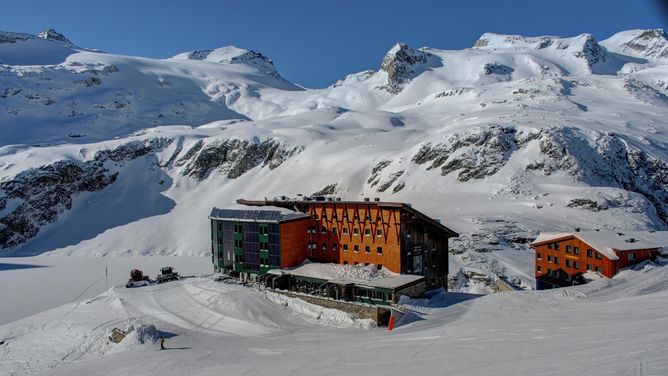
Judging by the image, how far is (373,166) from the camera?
91.9 m

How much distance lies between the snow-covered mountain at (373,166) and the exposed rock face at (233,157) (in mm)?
340

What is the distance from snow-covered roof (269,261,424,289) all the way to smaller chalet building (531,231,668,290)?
1635cm

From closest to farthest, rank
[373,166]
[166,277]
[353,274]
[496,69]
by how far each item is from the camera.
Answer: [353,274] < [166,277] < [373,166] < [496,69]

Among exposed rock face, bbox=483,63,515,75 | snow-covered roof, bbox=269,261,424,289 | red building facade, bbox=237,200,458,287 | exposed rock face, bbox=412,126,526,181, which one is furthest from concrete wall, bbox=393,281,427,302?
exposed rock face, bbox=483,63,515,75

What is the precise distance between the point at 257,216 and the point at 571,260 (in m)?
28.9

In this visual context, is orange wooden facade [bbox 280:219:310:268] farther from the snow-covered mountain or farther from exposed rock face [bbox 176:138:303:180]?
exposed rock face [bbox 176:138:303:180]

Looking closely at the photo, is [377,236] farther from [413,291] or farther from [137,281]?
[137,281]

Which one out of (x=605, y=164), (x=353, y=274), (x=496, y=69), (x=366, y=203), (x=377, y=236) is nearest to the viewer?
(x=353, y=274)

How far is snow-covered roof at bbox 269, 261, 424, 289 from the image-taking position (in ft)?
111

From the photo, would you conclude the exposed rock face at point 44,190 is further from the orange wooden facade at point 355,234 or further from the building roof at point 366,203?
the orange wooden facade at point 355,234

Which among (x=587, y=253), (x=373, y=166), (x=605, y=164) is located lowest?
(x=587, y=253)

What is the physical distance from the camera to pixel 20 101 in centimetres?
15212

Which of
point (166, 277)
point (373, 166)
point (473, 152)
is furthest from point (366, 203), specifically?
point (373, 166)

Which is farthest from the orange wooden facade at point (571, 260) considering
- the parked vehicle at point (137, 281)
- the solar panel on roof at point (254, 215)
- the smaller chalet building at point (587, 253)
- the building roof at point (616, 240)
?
the parked vehicle at point (137, 281)
